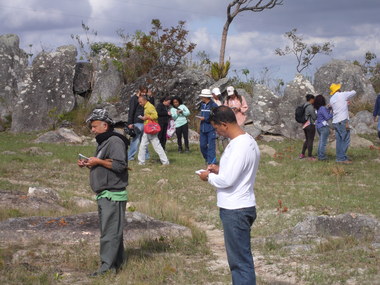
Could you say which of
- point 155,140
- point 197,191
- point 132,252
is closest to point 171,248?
point 132,252

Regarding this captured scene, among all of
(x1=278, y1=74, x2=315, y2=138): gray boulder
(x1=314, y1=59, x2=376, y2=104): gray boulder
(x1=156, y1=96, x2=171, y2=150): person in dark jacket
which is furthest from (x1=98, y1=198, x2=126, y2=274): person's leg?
(x1=314, y1=59, x2=376, y2=104): gray boulder

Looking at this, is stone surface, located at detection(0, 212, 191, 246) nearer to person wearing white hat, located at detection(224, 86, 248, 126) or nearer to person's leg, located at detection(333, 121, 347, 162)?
person wearing white hat, located at detection(224, 86, 248, 126)

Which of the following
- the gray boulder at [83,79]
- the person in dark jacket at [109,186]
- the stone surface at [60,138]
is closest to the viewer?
the person in dark jacket at [109,186]

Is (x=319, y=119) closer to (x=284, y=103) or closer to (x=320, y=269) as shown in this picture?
(x=284, y=103)

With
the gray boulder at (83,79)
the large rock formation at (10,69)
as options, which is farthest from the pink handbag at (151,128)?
the large rock formation at (10,69)

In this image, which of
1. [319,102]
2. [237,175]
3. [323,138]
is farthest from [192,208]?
[319,102]

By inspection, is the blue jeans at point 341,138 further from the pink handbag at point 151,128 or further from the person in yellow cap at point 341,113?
the pink handbag at point 151,128

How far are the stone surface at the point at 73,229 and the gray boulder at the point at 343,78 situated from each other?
1728 centimetres

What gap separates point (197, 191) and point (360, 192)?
2.80 metres

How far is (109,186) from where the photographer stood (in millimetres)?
6617

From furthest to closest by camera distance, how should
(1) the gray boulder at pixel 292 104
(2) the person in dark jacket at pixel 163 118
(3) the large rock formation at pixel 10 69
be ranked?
(3) the large rock formation at pixel 10 69
(1) the gray boulder at pixel 292 104
(2) the person in dark jacket at pixel 163 118

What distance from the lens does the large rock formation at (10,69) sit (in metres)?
25.0

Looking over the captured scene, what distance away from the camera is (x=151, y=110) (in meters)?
14.4

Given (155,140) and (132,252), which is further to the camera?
(155,140)
